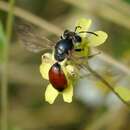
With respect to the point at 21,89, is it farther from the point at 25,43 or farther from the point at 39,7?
the point at 25,43

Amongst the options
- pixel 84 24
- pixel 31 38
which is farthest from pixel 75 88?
pixel 84 24

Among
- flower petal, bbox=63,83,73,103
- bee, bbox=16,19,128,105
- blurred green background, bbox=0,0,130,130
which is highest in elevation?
blurred green background, bbox=0,0,130,130

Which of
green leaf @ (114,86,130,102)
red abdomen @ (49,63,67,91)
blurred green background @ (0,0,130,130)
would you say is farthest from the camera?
blurred green background @ (0,0,130,130)

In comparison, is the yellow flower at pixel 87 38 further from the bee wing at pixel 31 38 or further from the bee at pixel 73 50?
the bee wing at pixel 31 38

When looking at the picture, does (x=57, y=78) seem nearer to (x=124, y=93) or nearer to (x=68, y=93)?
(x=68, y=93)

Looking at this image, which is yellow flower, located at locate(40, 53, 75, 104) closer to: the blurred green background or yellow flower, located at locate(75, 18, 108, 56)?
yellow flower, located at locate(75, 18, 108, 56)

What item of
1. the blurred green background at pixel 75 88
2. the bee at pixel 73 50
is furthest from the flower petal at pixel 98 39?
the blurred green background at pixel 75 88

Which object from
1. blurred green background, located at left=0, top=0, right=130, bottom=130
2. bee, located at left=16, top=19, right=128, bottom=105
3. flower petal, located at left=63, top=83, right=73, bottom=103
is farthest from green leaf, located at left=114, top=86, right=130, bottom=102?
blurred green background, located at left=0, top=0, right=130, bottom=130
